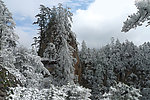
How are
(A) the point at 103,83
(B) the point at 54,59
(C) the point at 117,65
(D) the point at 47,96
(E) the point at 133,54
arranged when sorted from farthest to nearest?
(E) the point at 133,54 < (C) the point at 117,65 < (A) the point at 103,83 < (B) the point at 54,59 < (D) the point at 47,96

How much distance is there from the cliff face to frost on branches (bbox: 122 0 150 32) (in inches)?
161

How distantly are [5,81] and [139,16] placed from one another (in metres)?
4.60

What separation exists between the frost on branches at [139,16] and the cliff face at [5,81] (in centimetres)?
409

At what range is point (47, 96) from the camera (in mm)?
4898

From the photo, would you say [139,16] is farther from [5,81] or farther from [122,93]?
[5,81]

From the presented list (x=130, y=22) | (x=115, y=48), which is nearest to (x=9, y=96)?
(x=130, y=22)

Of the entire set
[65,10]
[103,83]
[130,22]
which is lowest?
[103,83]

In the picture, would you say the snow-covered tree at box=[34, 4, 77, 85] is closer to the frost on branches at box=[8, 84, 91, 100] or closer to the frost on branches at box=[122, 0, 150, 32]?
the frost on branches at box=[8, 84, 91, 100]

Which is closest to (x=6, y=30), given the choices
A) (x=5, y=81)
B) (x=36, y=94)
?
(x=5, y=81)

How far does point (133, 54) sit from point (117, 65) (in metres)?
6.85

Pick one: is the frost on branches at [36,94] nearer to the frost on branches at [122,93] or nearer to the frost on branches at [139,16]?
the frost on branches at [122,93]

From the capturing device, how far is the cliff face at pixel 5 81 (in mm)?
4458

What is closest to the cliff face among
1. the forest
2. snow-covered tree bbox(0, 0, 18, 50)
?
the forest

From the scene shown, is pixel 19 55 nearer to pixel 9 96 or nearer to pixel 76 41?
pixel 9 96
